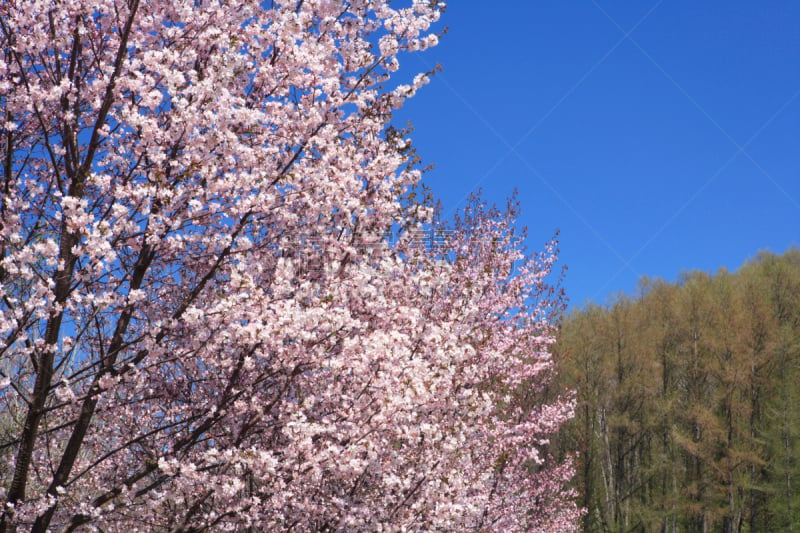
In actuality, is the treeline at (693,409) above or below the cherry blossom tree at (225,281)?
above

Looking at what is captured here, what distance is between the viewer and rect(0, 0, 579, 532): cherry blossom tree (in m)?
6.69

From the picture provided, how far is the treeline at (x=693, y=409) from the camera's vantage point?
1268 inches

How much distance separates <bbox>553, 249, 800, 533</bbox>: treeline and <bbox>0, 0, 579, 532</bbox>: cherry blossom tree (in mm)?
23899

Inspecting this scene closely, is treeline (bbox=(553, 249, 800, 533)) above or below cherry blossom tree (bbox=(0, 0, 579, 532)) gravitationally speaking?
above

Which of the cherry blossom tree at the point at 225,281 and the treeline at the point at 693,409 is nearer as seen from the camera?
the cherry blossom tree at the point at 225,281

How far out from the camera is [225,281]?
7840 millimetres

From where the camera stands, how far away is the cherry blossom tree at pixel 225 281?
22.0 feet

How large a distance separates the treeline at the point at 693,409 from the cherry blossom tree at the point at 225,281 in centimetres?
2390

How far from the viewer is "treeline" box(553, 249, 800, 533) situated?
32219 mm

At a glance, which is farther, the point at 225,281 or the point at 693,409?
the point at 693,409

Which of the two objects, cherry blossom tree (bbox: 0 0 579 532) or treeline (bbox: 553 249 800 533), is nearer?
cherry blossom tree (bbox: 0 0 579 532)

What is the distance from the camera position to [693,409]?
109ft

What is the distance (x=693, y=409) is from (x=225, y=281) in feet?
100

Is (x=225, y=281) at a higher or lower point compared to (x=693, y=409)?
lower
